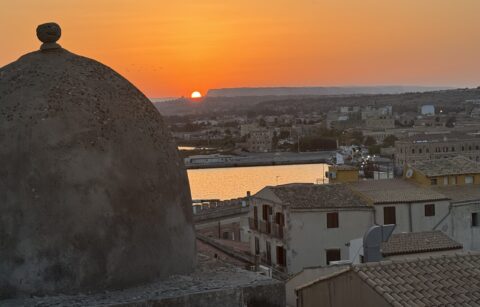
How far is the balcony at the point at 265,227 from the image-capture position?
823 inches

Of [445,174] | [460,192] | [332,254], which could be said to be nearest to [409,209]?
[460,192]

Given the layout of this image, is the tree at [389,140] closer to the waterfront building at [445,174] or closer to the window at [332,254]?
the waterfront building at [445,174]

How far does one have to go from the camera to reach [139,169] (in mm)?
3934

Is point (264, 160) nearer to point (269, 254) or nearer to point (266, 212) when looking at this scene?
point (266, 212)

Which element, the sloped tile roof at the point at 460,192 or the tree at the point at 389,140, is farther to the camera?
the tree at the point at 389,140

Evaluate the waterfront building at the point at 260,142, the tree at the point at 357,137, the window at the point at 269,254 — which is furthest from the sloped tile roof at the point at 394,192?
the waterfront building at the point at 260,142

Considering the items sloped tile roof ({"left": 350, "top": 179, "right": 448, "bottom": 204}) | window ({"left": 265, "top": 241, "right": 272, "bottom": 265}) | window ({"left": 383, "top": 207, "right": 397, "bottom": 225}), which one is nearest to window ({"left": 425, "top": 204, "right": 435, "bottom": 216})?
sloped tile roof ({"left": 350, "top": 179, "right": 448, "bottom": 204})

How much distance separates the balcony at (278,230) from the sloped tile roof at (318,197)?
676mm

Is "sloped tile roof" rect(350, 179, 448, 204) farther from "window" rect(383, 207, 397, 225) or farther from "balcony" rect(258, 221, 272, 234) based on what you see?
"balcony" rect(258, 221, 272, 234)

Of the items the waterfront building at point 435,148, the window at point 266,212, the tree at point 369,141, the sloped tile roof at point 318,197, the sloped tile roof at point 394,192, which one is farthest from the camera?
the tree at point 369,141

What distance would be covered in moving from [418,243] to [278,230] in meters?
7.35

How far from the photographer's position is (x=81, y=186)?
373 centimetres

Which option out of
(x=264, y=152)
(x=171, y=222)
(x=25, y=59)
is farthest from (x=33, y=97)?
(x=264, y=152)

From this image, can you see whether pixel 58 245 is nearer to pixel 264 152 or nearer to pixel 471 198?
pixel 471 198
